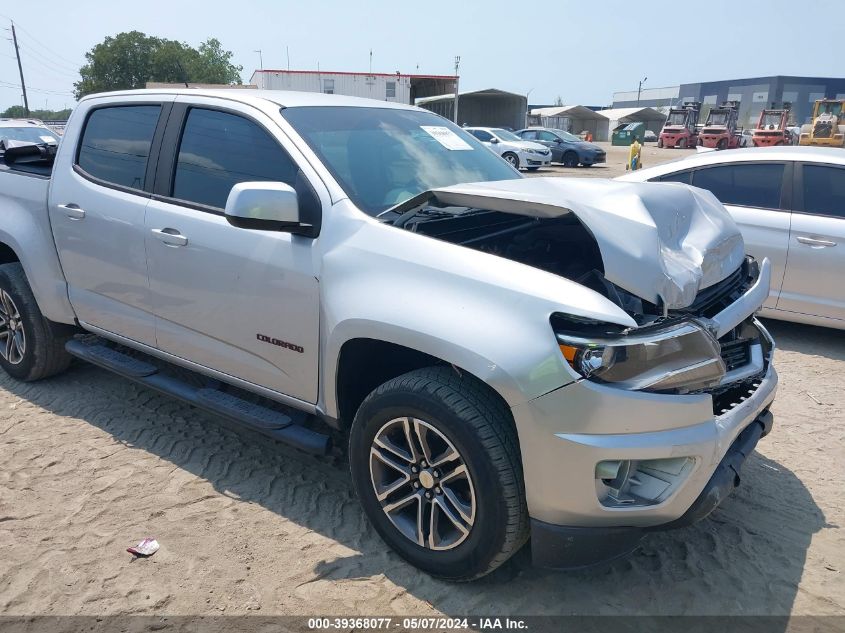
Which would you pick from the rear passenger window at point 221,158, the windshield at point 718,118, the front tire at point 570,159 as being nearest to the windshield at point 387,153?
the rear passenger window at point 221,158

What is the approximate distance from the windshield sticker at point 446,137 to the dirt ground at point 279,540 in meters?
1.86

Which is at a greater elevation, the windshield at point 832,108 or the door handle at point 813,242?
the windshield at point 832,108

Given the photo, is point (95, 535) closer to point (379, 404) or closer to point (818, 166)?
point (379, 404)

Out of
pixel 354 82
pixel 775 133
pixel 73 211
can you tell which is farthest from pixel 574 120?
pixel 73 211

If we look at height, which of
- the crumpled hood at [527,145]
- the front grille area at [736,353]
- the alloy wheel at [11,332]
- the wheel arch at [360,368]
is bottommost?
the crumpled hood at [527,145]

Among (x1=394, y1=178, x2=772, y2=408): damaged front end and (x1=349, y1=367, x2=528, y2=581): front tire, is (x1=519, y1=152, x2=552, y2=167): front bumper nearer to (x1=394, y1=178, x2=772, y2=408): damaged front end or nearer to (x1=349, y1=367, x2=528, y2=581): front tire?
(x1=394, y1=178, x2=772, y2=408): damaged front end

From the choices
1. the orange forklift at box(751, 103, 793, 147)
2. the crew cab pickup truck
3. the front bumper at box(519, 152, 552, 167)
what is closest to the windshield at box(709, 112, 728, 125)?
the orange forklift at box(751, 103, 793, 147)

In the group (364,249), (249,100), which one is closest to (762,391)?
(364,249)

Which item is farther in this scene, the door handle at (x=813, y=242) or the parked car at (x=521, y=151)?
the parked car at (x=521, y=151)

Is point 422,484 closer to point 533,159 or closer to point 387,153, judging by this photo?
point 387,153

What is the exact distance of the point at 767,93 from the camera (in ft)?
286

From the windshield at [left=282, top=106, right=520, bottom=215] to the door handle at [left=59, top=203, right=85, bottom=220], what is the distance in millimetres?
1467

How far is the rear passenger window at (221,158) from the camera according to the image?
3072 millimetres

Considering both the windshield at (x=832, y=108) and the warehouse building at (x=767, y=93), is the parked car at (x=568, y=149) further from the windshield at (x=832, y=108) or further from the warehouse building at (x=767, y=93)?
the warehouse building at (x=767, y=93)
